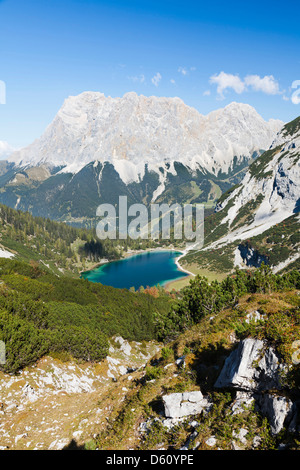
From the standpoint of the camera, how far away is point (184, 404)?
14.6m

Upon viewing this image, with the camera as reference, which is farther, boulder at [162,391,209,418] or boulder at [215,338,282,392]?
boulder at [162,391,209,418]

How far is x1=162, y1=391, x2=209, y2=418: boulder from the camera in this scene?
14406 mm

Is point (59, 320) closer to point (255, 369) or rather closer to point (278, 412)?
point (255, 369)

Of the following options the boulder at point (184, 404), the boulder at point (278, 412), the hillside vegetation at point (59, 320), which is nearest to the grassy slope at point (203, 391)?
the boulder at point (278, 412)

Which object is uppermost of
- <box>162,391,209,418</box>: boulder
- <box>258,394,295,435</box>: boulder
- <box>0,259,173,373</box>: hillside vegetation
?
<box>258,394,295,435</box>: boulder

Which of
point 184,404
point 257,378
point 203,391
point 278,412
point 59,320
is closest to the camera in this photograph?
point 278,412

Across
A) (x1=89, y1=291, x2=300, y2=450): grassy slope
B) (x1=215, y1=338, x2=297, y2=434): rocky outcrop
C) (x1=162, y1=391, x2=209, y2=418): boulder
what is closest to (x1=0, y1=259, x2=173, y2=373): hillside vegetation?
(x1=89, y1=291, x2=300, y2=450): grassy slope

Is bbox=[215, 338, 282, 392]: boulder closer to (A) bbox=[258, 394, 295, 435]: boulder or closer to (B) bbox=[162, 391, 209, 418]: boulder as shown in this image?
(A) bbox=[258, 394, 295, 435]: boulder

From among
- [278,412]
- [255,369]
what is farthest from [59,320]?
[278,412]

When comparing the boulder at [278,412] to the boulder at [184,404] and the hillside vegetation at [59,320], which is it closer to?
the boulder at [184,404]

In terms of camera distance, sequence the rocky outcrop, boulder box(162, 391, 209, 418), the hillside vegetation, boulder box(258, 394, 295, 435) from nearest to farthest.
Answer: boulder box(258, 394, 295, 435), the rocky outcrop, boulder box(162, 391, 209, 418), the hillside vegetation

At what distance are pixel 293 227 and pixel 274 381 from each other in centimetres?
19215

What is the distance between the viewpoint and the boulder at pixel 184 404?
14.4m
